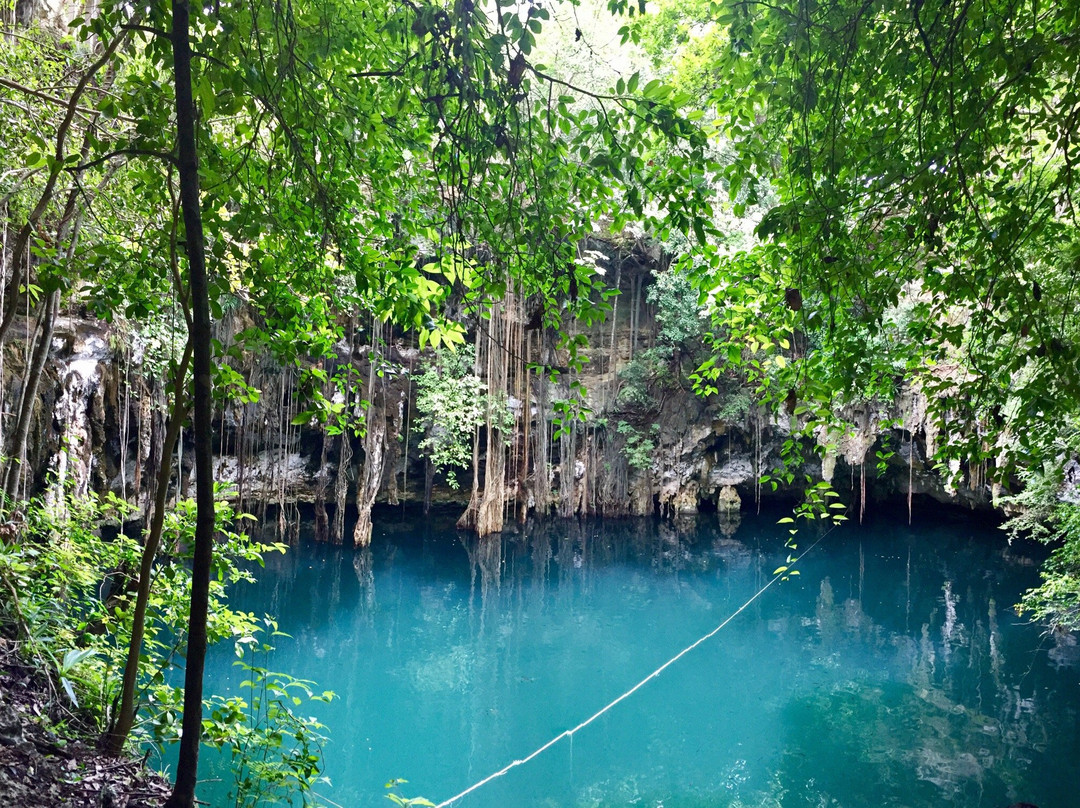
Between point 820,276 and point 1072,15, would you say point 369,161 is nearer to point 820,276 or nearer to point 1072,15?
point 820,276

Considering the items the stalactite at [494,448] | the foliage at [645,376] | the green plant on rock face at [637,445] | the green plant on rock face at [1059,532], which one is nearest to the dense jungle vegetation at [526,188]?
the green plant on rock face at [1059,532]

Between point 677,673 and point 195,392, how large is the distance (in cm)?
606

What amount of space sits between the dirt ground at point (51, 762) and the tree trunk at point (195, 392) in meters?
0.74

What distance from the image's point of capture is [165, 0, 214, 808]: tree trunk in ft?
3.67

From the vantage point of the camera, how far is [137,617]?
6.47ft

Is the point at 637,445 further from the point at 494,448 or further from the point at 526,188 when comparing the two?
the point at 526,188

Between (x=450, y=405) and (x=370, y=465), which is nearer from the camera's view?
(x=370, y=465)

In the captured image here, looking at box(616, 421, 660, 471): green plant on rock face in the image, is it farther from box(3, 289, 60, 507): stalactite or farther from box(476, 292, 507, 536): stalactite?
box(3, 289, 60, 507): stalactite

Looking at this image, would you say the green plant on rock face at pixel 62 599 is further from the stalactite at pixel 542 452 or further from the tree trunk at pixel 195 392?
the stalactite at pixel 542 452

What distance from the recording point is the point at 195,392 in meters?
1.16

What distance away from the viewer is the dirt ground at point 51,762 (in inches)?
63.9

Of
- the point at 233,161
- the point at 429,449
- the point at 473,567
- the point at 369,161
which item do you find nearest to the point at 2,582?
the point at 233,161

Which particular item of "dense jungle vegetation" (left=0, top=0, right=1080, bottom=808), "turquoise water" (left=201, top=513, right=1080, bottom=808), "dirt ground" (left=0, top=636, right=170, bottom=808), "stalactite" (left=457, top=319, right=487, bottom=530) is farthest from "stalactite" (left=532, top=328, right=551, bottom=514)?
"dirt ground" (left=0, top=636, right=170, bottom=808)

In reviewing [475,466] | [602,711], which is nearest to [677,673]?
[602,711]
